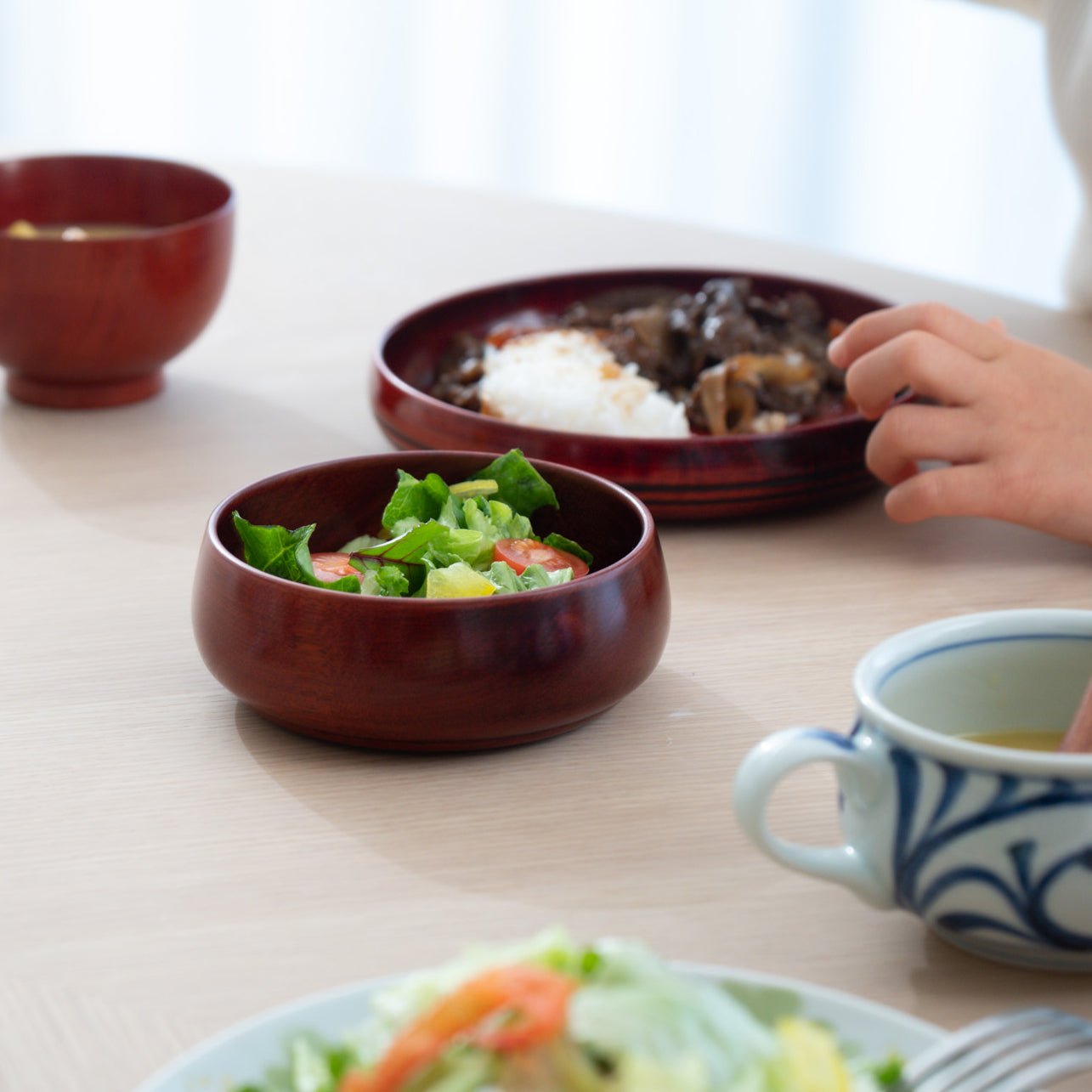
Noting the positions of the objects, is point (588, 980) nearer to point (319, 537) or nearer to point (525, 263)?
point (319, 537)

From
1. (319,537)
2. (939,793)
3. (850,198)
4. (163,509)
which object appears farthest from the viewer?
(850,198)

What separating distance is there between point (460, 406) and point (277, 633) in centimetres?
51

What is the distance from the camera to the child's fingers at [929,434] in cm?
116

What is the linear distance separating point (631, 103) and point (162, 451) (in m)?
2.78

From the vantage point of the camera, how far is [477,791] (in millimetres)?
839

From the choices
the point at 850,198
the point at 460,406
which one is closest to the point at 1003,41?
the point at 850,198

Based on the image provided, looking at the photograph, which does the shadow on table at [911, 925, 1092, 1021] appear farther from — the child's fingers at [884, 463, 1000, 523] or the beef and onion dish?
the beef and onion dish

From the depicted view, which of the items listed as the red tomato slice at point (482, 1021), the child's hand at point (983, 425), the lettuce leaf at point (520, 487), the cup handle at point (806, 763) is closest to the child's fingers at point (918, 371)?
the child's hand at point (983, 425)

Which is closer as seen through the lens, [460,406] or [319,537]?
[319,537]

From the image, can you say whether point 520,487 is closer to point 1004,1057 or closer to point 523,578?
point 523,578

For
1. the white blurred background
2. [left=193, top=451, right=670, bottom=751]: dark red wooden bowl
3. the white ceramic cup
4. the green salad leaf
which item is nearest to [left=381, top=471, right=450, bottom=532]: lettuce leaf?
the green salad leaf

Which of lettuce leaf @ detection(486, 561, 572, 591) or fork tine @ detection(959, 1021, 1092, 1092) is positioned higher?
fork tine @ detection(959, 1021, 1092, 1092)

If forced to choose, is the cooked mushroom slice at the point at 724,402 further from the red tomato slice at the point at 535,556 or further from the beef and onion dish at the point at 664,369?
the red tomato slice at the point at 535,556

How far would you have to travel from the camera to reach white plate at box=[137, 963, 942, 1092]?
0.56m
